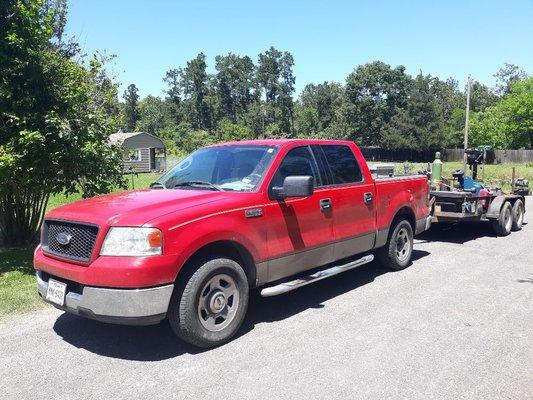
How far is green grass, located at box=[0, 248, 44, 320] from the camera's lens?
18.6 feet

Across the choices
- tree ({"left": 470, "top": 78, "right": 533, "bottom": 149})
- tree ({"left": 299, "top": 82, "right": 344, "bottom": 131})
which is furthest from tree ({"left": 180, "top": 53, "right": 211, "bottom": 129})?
tree ({"left": 470, "top": 78, "right": 533, "bottom": 149})

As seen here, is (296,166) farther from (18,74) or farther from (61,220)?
(18,74)

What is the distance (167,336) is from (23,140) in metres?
3.55

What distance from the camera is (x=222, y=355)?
4.39m

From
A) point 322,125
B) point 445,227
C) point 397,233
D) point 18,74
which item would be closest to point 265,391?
point 397,233

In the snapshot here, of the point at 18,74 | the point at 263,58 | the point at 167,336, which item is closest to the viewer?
the point at 167,336

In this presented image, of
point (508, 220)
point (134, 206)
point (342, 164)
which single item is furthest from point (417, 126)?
point (134, 206)

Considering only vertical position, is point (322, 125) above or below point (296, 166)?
above

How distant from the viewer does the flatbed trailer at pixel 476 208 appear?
9680 mm

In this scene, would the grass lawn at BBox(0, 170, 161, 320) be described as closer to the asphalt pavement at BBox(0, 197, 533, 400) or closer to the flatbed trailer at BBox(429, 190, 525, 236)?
the asphalt pavement at BBox(0, 197, 533, 400)

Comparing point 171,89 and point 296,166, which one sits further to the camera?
point 171,89

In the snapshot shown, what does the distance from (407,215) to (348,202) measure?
1.87m

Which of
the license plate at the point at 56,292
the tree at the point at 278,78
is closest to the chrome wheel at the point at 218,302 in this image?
the license plate at the point at 56,292

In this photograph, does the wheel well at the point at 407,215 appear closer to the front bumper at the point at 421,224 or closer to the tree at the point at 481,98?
the front bumper at the point at 421,224
